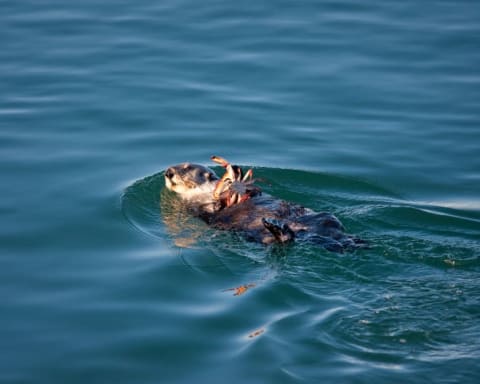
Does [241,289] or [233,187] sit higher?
[233,187]

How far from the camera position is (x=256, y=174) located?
460 inches

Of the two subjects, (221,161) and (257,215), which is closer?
(257,215)

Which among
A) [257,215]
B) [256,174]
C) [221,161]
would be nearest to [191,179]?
[221,161]

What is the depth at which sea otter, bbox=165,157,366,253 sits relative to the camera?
912 cm

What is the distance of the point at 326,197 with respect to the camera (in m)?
11.0

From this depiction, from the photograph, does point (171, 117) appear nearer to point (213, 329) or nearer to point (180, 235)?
point (180, 235)

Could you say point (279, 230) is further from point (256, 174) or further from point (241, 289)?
point (256, 174)

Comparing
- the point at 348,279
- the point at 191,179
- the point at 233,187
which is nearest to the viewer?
the point at 348,279

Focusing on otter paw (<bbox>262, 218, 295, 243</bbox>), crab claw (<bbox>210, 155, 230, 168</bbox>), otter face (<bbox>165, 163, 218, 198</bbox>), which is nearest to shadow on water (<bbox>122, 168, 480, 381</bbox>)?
otter paw (<bbox>262, 218, 295, 243</bbox>)

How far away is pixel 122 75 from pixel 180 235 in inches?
245

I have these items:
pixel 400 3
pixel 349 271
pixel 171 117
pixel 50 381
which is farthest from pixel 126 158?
pixel 400 3

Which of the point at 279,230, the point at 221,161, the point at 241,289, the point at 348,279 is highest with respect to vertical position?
Answer: the point at 221,161

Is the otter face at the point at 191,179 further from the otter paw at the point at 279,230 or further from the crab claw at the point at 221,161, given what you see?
the otter paw at the point at 279,230

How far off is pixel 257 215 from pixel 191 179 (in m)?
1.43
